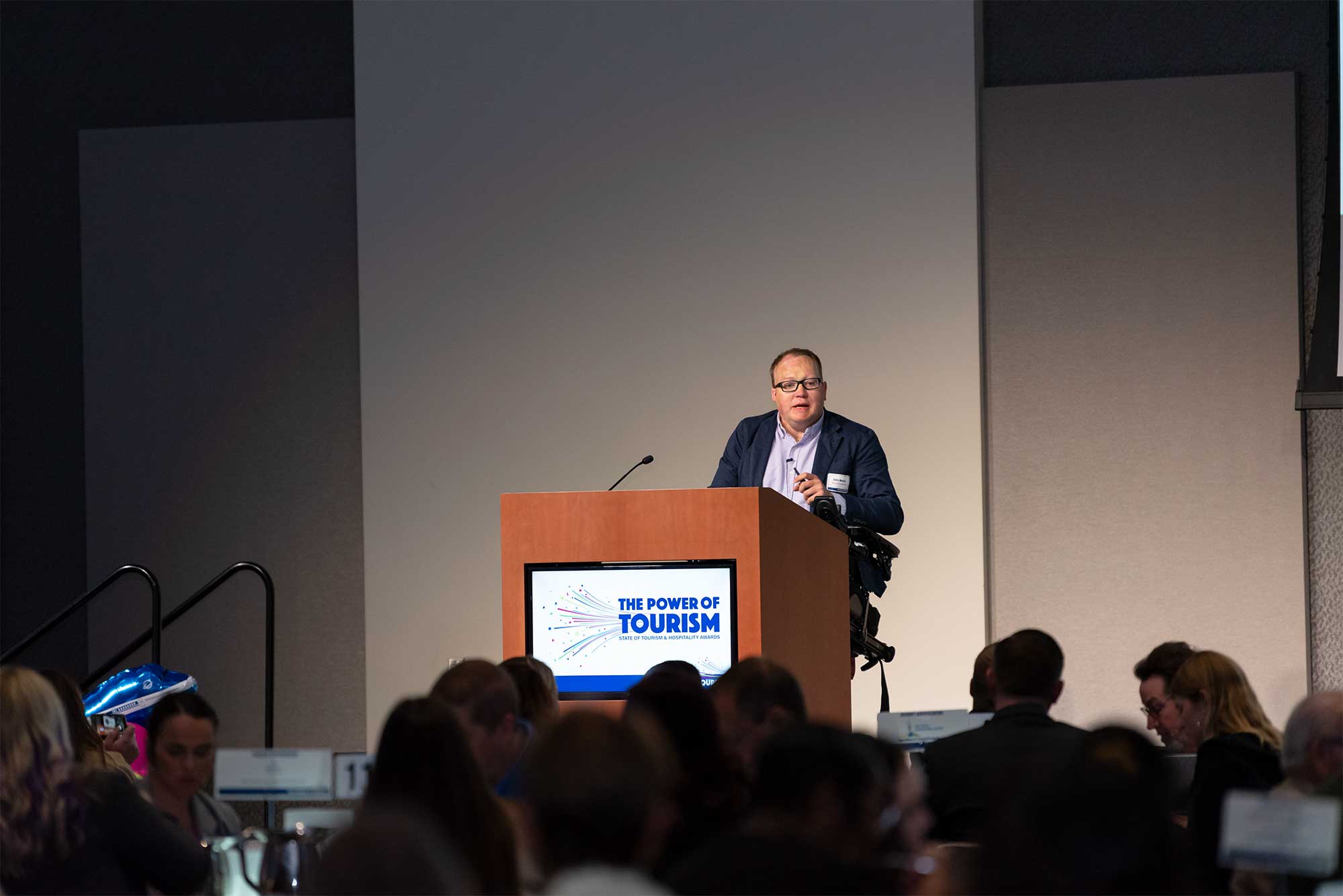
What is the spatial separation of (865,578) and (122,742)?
96.9 inches

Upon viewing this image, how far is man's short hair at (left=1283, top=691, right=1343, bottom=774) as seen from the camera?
2580 millimetres

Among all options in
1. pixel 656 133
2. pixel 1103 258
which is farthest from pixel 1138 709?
pixel 656 133

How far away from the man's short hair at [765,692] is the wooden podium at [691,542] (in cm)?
118

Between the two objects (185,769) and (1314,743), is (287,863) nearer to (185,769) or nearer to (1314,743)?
(185,769)

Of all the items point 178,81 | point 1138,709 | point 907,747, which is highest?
point 178,81

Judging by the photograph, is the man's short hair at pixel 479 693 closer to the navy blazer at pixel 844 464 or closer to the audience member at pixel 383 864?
the audience member at pixel 383 864

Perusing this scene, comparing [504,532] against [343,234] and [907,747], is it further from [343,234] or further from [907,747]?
[343,234]

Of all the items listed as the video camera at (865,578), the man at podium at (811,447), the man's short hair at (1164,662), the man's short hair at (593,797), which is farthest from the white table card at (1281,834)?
the man at podium at (811,447)

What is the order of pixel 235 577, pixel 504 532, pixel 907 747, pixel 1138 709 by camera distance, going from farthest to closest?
pixel 235 577 → pixel 1138 709 → pixel 504 532 → pixel 907 747

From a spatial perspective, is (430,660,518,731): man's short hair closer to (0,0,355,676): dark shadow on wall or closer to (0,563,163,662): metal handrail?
(0,563,163,662): metal handrail

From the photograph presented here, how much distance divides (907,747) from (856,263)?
3.80 metres

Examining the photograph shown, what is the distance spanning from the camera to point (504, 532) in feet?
14.6

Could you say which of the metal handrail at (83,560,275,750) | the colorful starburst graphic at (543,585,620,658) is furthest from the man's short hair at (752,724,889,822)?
the metal handrail at (83,560,275,750)

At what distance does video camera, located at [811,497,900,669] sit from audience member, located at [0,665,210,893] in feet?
9.68
